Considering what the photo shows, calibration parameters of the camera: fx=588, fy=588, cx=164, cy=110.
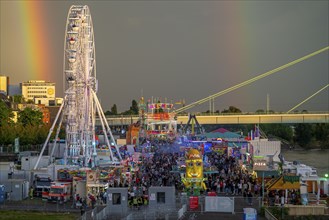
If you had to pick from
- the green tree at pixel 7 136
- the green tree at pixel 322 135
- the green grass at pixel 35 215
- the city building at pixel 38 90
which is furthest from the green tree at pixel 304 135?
the green grass at pixel 35 215

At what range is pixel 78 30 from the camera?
5106cm

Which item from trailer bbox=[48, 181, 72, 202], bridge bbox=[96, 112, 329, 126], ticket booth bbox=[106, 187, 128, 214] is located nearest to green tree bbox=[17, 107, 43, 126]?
bridge bbox=[96, 112, 329, 126]

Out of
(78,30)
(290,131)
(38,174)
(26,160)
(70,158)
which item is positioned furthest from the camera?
(290,131)

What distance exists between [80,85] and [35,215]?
26.4 meters

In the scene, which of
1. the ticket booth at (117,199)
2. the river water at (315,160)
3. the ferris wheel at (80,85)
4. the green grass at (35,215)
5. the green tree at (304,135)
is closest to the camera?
the ticket booth at (117,199)

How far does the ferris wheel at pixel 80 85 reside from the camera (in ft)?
166

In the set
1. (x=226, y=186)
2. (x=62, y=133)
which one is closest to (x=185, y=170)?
(x=226, y=186)

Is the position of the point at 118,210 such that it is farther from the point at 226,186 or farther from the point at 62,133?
the point at 62,133

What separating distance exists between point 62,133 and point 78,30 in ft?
96.0

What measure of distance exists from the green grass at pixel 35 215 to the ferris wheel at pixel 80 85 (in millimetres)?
22375

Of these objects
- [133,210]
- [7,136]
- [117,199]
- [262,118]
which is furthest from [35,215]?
[262,118]

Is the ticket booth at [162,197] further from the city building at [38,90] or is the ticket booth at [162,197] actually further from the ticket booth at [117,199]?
the city building at [38,90]

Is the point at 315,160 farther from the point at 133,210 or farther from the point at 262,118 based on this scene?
the point at 133,210

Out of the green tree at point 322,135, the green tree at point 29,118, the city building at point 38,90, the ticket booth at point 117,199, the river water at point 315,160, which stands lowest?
the river water at point 315,160
